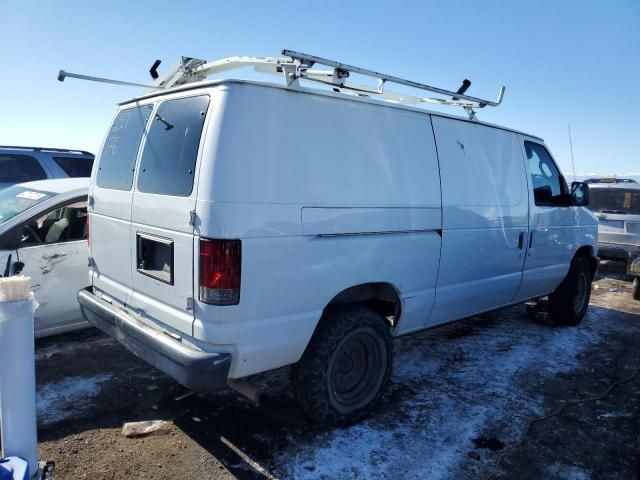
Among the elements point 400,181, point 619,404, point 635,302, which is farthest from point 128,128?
point 635,302

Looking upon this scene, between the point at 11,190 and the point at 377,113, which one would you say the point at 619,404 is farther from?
the point at 11,190

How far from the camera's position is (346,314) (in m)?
3.44

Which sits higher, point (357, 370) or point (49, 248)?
point (49, 248)

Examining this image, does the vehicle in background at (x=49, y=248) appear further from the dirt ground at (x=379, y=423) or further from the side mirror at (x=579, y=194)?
the side mirror at (x=579, y=194)

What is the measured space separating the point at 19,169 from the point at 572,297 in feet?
27.5

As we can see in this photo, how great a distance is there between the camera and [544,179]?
5.46 metres

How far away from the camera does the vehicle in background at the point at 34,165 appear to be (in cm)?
784

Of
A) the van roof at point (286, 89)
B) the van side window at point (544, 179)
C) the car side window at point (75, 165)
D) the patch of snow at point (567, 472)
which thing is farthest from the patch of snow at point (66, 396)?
the car side window at point (75, 165)

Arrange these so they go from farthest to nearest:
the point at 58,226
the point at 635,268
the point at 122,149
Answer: the point at 635,268 < the point at 58,226 < the point at 122,149

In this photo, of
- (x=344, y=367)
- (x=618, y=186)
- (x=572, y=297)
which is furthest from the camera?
(x=618, y=186)

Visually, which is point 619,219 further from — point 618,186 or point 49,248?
point 49,248

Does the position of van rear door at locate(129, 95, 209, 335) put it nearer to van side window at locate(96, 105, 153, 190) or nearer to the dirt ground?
van side window at locate(96, 105, 153, 190)

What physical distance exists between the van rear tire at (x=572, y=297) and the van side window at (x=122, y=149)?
17.1ft

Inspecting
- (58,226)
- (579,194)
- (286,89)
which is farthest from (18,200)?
(579,194)
